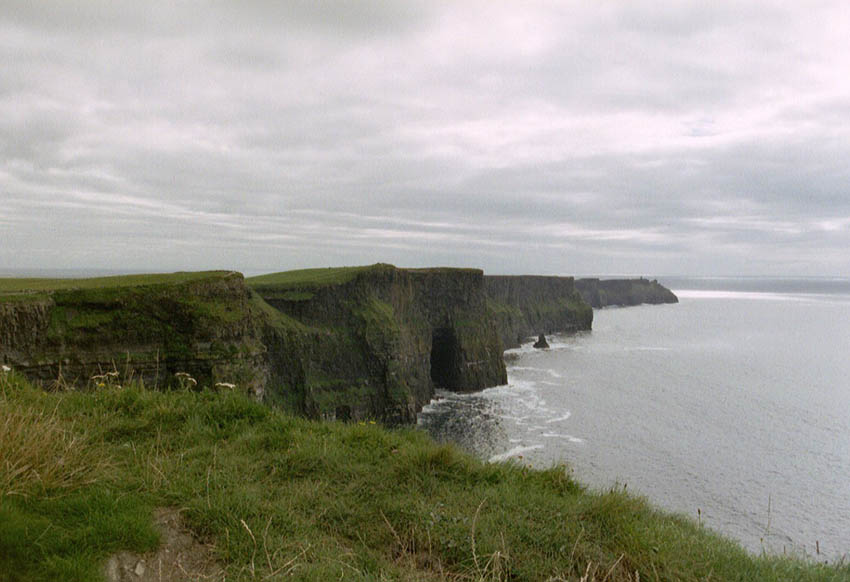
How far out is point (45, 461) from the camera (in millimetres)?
5945

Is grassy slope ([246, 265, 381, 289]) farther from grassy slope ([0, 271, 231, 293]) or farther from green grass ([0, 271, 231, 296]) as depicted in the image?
grassy slope ([0, 271, 231, 293])

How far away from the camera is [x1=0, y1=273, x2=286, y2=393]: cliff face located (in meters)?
28.7

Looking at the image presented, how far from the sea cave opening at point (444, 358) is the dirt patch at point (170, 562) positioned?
6947 centimetres

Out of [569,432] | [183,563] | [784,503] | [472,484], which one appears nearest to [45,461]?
[183,563]

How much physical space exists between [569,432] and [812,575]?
43424mm

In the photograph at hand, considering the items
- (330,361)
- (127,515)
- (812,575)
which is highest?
(127,515)

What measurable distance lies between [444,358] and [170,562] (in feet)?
236

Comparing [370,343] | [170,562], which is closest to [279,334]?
[370,343]

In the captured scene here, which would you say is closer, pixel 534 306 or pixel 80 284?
pixel 80 284

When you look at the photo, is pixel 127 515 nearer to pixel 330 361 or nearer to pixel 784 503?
pixel 784 503

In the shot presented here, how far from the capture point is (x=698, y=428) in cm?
4988

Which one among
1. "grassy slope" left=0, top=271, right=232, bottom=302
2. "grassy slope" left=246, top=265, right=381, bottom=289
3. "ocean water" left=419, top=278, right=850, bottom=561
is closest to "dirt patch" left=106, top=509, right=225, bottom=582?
"ocean water" left=419, top=278, right=850, bottom=561

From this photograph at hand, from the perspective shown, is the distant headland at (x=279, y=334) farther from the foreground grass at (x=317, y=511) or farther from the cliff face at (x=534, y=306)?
the cliff face at (x=534, y=306)

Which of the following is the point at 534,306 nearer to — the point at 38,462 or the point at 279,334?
the point at 279,334
